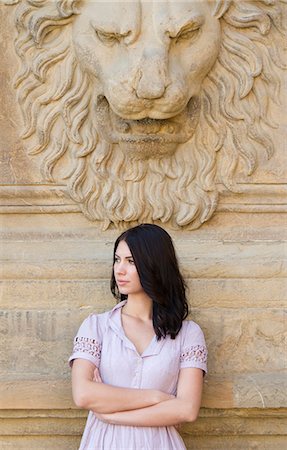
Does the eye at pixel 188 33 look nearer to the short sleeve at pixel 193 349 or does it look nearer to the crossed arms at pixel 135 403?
the short sleeve at pixel 193 349

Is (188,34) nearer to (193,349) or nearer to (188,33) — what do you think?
(188,33)

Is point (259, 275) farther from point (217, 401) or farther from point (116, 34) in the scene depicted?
point (116, 34)

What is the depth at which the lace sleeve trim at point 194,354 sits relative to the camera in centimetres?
471

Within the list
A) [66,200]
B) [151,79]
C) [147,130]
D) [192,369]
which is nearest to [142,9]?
[151,79]

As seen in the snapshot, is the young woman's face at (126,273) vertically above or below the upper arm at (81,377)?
above

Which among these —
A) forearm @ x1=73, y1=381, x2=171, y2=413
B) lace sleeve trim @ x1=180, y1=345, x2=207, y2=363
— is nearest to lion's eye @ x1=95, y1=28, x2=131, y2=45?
lace sleeve trim @ x1=180, y1=345, x2=207, y2=363

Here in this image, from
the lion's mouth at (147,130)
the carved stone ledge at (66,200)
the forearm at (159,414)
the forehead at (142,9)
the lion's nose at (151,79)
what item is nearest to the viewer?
the forearm at (159,414)

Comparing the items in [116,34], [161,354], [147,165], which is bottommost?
[161,354]

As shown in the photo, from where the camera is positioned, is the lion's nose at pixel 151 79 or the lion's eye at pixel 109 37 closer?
the lion's nose at pixel 151 79

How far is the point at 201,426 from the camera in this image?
16.9ft

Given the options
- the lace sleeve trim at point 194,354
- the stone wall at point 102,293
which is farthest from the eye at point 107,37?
the lace sleeve trim at point 194,354

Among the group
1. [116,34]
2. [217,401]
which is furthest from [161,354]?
[116,34]

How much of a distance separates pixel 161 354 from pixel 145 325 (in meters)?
0.14

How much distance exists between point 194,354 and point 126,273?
0.36 metres
